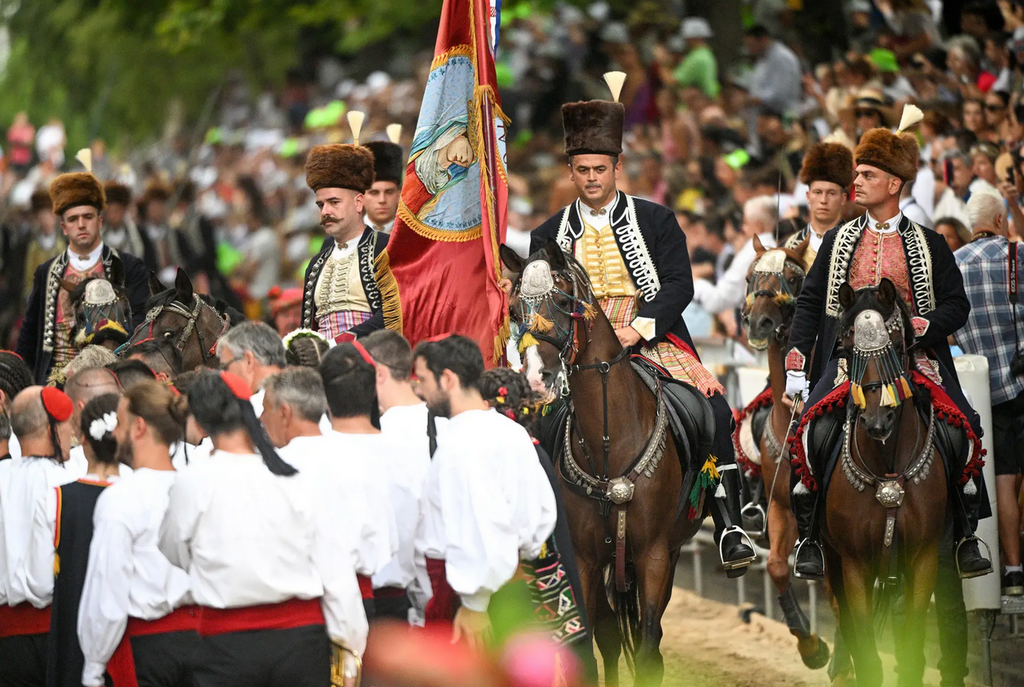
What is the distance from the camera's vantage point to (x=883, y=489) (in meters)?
9.03

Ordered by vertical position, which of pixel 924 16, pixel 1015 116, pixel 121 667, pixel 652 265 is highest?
pixel 924 16

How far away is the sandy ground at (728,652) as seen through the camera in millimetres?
10453

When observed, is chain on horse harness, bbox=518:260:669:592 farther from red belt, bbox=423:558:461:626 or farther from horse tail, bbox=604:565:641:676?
red belt, bbox=423:558:461:626

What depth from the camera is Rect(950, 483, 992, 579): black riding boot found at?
939cm

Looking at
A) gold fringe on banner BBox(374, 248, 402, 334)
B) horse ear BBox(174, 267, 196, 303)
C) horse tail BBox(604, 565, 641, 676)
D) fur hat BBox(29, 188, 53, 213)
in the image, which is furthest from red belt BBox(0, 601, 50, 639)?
fur hat BBox(29, 188, 53, 213)

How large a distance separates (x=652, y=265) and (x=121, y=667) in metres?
4.18

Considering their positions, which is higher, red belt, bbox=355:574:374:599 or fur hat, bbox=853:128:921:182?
fur hat, bbox=853:128:921:182

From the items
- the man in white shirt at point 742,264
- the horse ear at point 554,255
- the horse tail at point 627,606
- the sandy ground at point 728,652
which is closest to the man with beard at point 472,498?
the horse ear at point 554,255

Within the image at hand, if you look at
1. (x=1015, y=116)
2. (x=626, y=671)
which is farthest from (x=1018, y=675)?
(x=1015, y=116)

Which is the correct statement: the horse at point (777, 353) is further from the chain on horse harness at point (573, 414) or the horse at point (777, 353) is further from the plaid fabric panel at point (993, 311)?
the chain on horse harness at point (573, 414)

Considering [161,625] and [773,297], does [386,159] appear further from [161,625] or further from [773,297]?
[161,625]

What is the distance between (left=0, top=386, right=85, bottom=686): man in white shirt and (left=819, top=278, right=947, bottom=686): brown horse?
437 centimetres

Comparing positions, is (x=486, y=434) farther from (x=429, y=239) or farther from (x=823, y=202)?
(x=823, y=202)

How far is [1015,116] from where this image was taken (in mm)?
13656
